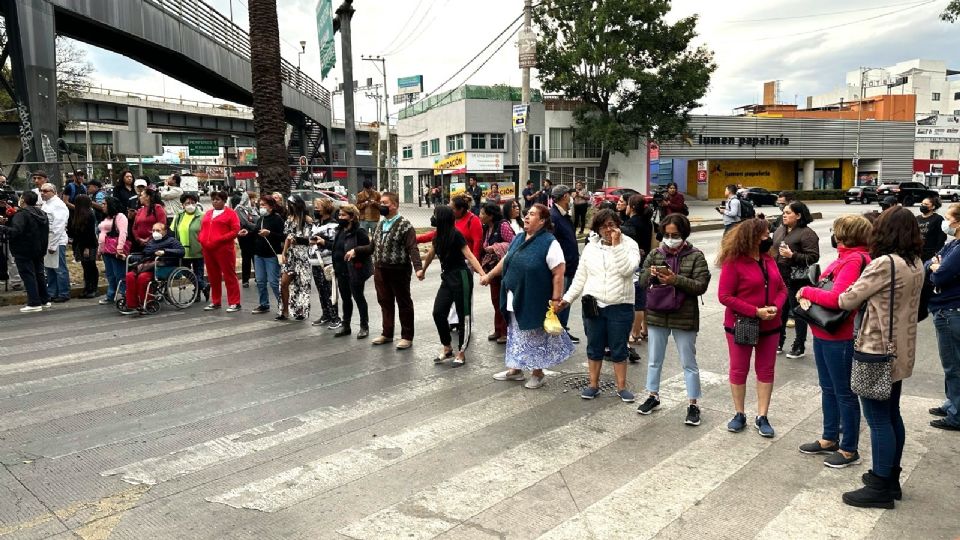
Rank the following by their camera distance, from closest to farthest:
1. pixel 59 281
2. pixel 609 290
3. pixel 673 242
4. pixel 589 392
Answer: pixel 673 242, pixel 609 290, pixel 589 392, pixel 59 281

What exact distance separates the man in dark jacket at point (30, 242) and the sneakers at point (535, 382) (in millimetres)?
8257

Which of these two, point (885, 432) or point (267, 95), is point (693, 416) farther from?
point (267, 95)

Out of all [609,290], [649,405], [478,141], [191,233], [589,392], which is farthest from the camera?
[478,141]

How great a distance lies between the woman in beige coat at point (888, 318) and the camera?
3.99m

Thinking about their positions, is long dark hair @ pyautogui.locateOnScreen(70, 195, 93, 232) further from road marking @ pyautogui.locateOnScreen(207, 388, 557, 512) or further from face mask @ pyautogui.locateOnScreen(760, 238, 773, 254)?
face mask @ pyautogui.locateOnScreen(760, 238, 773, 254)

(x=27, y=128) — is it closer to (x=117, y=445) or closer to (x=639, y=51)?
(x=117, y=445)

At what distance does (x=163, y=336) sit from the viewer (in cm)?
883

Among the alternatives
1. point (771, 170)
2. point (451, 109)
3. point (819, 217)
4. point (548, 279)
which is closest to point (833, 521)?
point (548, 279)

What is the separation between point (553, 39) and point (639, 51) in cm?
579

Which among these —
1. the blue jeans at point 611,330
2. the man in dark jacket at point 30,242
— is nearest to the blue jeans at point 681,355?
the blue jeans at point 611,330

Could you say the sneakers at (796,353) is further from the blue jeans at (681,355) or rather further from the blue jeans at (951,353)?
the blue jeans at (681,355)

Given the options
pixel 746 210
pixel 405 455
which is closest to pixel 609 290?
pixel 405 455

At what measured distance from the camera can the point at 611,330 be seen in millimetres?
5965

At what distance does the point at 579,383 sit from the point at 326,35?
57.6ft
